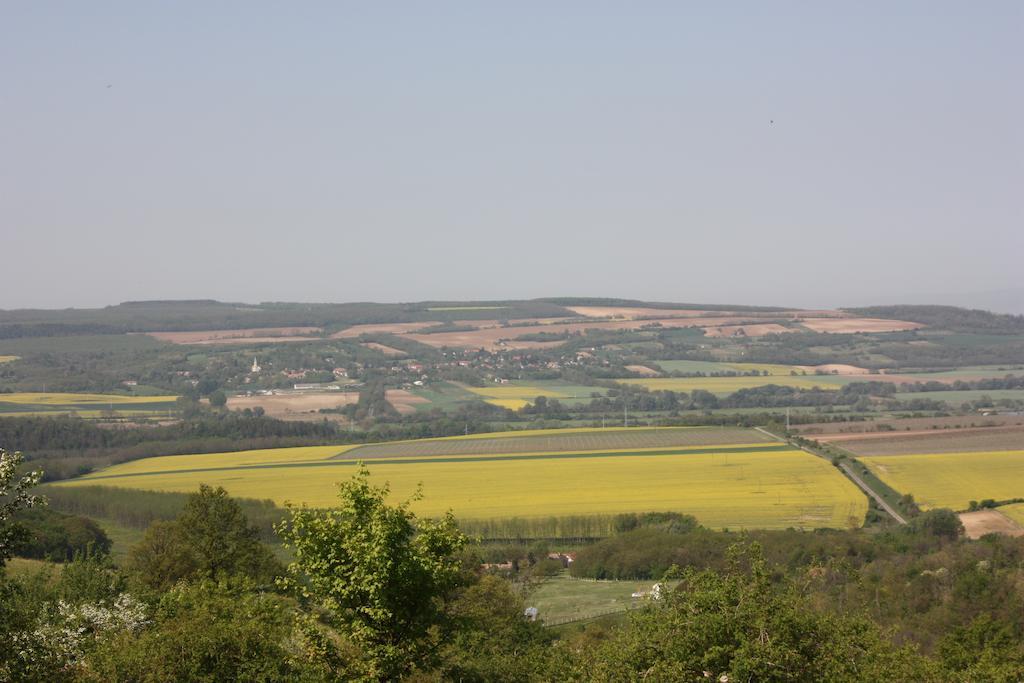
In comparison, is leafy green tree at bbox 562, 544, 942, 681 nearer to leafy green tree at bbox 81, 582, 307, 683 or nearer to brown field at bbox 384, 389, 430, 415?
leafy green tree at bbox 81, 582, 307, 683

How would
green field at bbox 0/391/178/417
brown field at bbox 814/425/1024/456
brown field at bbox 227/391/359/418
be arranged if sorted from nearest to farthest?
1. brown field at bbox 814/425/1024/456
2. green field at bbox 0/391/178/417
3. brown field at bbox 227/391/359/418

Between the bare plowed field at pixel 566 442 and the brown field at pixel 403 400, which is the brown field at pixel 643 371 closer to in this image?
the brown field at pixel 403 400

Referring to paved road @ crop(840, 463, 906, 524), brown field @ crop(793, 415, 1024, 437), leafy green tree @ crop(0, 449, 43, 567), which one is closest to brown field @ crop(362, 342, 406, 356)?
brown field @ crop(793, 415, 1024, 437)

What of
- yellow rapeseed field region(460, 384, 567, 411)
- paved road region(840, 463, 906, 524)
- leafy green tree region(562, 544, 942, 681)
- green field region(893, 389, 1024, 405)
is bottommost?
yellow rapeseed field region(460, 384, 567, 411)

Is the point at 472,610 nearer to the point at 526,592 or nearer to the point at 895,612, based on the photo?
the point at 526,592

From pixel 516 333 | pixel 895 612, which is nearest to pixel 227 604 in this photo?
pixel 895 612
